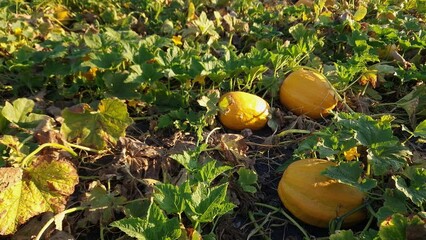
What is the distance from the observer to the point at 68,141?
2.33m

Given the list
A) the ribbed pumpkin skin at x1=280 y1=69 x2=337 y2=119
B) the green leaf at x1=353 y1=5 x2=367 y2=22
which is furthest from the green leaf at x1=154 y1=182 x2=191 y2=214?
the green leaf at x1=353 y1=5 x2=367 y2=22

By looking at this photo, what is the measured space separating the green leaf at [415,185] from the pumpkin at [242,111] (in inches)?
39.4

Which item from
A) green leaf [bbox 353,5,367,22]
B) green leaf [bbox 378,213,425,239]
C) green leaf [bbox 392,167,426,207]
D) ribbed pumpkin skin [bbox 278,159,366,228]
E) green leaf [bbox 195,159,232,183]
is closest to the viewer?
green leaf [bbox 378,213,425,239]

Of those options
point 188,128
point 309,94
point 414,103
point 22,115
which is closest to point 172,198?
point 188,128

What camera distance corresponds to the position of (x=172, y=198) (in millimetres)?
1708

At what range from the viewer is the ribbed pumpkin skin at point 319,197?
6.47 feet

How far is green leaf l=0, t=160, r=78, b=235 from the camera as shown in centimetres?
184

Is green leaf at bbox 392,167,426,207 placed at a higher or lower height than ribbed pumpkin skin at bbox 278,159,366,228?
higher

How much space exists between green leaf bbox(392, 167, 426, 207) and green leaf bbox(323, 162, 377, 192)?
0.11 meters

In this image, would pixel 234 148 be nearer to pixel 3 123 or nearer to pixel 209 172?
pixel 209 172

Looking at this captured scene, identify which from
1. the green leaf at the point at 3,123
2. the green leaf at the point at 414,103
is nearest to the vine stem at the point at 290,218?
the green leaf at the point at 414,103

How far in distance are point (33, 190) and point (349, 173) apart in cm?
133

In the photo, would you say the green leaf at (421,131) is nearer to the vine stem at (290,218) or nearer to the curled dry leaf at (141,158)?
the vine stem at (290,218)

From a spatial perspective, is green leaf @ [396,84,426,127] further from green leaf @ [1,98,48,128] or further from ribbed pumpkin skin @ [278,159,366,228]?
green leaf @ [1,98,48,128]
